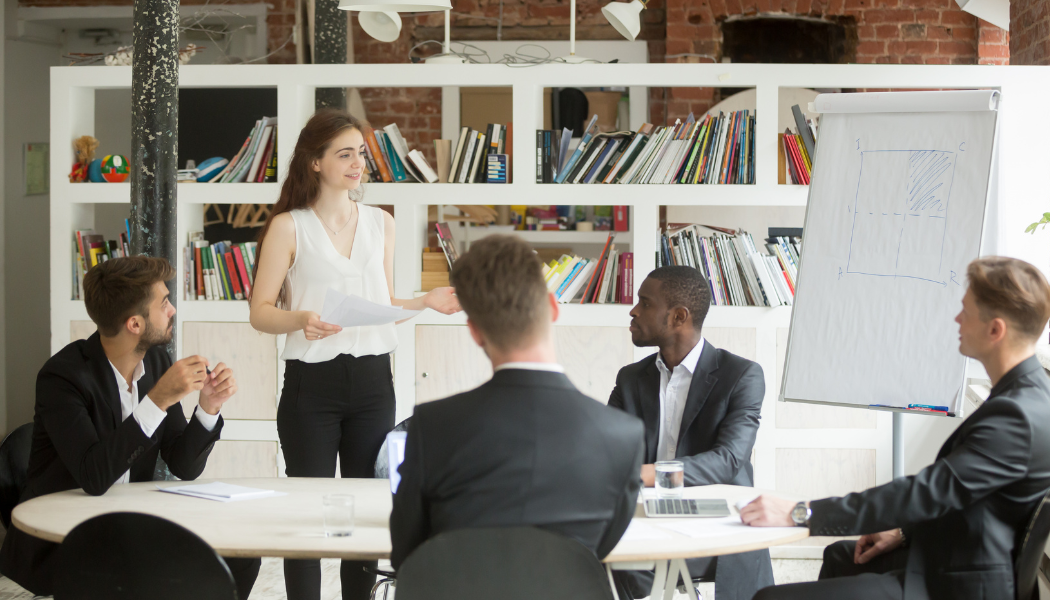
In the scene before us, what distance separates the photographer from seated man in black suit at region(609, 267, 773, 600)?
2357 mm

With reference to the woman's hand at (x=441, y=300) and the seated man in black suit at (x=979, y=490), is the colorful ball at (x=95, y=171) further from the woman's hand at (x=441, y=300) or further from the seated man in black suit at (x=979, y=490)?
the seated man in black suit at (x=979, y=490)

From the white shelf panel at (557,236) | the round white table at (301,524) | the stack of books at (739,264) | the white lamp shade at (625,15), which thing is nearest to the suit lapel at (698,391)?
the round white table at (301,524)

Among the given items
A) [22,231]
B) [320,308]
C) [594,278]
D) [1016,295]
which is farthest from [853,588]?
[22,231]

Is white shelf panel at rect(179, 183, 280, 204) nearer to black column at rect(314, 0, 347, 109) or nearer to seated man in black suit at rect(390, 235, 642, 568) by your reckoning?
black column at rect(314, 0, 347, 109)

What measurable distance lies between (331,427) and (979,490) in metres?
1.64

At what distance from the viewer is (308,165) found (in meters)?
2.70

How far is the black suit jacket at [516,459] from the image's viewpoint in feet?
4.64

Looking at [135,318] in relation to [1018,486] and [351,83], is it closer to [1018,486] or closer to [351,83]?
[351,83]

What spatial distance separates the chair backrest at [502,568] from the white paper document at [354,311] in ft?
3.36

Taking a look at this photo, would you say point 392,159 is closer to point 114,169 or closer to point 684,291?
point 114,169

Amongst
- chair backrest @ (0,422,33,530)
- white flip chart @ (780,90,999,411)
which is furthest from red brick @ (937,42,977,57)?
chair backrest @ (0,422,33,530)

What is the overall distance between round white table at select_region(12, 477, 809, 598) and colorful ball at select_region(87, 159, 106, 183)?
2.12 m

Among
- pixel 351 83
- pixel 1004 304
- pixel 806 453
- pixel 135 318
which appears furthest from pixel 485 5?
pixel 1004 304

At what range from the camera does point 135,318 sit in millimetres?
2240
